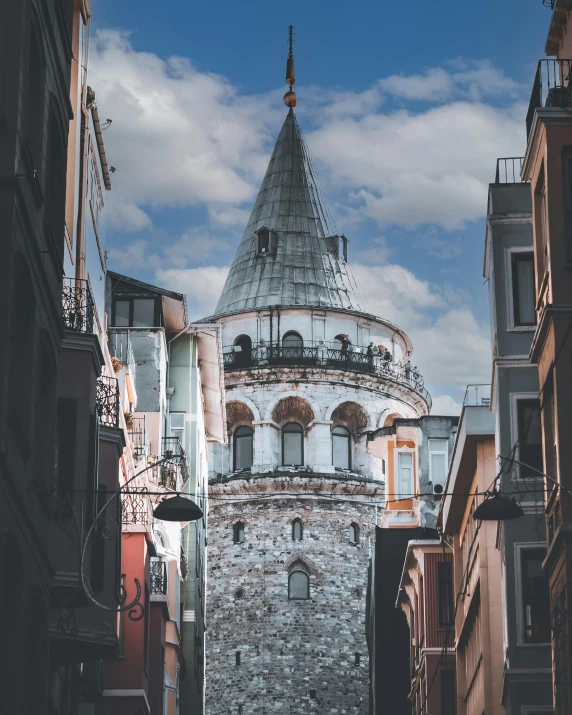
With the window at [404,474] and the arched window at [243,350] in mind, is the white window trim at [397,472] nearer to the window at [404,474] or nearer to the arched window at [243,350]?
the window at [404,474]

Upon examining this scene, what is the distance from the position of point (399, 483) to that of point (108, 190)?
2260 centimetres

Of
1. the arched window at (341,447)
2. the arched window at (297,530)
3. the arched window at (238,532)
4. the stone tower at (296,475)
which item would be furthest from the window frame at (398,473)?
the arched window at (341,447)

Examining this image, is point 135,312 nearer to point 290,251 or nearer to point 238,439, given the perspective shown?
point 238,439

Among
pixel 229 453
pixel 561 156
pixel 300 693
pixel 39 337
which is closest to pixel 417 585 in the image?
pixel 561 156

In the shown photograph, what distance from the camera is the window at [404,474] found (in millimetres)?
55844

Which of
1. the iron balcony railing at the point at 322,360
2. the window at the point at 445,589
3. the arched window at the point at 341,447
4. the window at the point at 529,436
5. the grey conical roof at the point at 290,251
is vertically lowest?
the window at the point at 445,589

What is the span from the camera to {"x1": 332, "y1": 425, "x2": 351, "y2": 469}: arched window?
82.9 m

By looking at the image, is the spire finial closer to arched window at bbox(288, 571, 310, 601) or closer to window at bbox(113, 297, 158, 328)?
arched window at bbox(288, 571, 310, 601)

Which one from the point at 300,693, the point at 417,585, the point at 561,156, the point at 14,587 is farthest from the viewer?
the point at 300,693

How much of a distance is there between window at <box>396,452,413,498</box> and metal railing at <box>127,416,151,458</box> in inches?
488

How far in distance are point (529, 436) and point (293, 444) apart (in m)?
55.9

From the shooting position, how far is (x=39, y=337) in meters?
20.1

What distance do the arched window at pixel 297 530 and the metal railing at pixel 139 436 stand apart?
117ft

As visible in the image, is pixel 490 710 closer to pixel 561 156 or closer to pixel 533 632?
pixel 533 632
